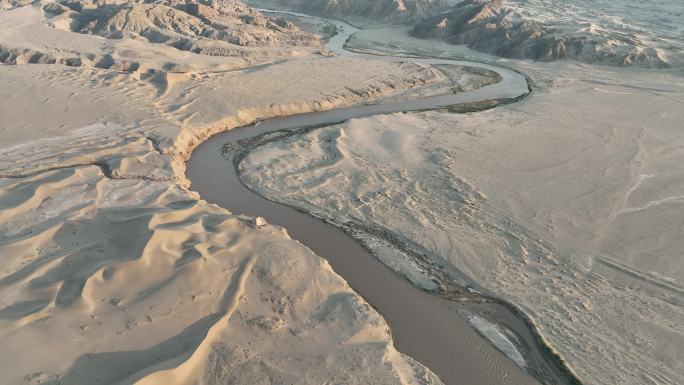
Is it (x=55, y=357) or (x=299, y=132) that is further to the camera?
(x=299, y=132)

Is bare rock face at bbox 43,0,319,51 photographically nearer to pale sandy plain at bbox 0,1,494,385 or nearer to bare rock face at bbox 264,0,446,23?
bare rock face at bbox 264,0,446,23

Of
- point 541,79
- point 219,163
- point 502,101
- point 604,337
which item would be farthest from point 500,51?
point 604,337

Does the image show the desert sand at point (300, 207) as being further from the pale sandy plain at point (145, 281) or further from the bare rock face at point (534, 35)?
the bare rock face at point (534, 35)

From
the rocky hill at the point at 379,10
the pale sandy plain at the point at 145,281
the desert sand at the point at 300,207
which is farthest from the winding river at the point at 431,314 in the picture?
the rocky hill at the point at 379,10

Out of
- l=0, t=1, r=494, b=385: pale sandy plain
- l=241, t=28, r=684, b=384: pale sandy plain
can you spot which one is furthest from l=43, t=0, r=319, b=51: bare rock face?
l=241, t=28, r=684, b=384: pale sandy plain

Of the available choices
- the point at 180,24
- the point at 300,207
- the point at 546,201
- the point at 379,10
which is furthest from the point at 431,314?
the point at 379,10

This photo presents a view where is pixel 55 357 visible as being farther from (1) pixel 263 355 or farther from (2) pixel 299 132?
(2) pixel 299 132
